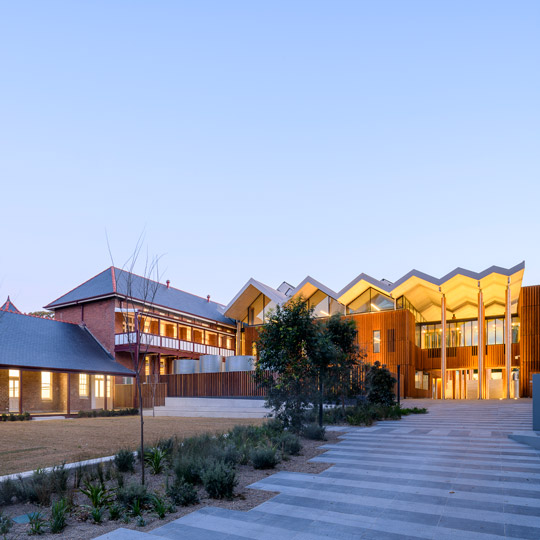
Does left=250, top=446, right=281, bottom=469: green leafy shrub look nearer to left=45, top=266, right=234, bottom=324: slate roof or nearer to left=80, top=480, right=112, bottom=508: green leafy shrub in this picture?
left=80, top=480, right=112, bottom=508: green leafy shrub

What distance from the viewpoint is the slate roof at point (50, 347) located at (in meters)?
24.7

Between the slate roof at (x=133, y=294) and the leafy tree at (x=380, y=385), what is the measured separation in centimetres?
1442

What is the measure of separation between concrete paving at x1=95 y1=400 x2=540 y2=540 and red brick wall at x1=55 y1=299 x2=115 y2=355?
23.7 m

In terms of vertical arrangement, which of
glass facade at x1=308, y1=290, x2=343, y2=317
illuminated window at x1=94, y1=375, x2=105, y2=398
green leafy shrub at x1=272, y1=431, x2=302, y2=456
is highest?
glass facade at x1=308, y1=290, x2=343, y2=317

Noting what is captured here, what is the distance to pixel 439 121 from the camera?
21.2m

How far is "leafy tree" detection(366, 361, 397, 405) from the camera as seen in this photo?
18.3m

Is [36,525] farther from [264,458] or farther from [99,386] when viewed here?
[99,386]

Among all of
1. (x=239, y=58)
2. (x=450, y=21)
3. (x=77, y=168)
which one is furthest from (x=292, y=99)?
(x=77, y=168)

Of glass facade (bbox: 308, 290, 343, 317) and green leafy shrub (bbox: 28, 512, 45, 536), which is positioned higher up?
glass facade (bbox: 308, 290, 343, 317)

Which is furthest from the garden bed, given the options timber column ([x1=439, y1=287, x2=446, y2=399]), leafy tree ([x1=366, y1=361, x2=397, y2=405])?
timber column ([x1=439, y1=287, x2=446, y2=399])

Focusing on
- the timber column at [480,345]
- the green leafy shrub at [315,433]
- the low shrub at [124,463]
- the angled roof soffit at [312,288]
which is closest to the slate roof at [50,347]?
the angled roof soffit at [312,288]

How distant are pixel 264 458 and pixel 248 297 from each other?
89.7ft

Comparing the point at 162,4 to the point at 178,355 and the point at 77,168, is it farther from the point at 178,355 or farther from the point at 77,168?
the point at 178,355

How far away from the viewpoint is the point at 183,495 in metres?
6.14
